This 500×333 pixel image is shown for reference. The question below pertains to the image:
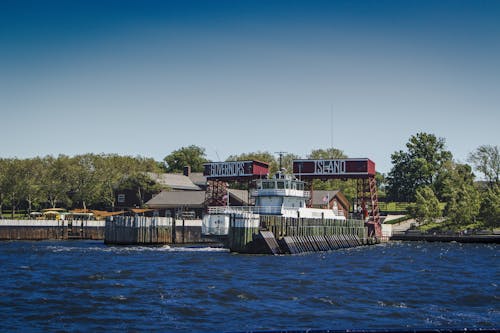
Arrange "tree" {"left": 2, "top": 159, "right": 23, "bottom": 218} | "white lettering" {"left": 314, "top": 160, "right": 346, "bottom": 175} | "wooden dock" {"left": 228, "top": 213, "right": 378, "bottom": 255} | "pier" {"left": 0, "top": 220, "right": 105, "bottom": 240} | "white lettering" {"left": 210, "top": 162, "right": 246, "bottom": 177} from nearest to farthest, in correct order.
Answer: "wooden dock" {"left": 228, "top": 213, "right": 378, "bottom": 255} → "white lettering" {"left": 314, "top": 160, "right": 346, "bottom": 175} → "pier" {"left": 0, "top": 220, "right": 105, "bottom": 240} → "white lettering" {"left": 210, "top": 162, "right": 246, "bottom": 177} → "tree" {"left": 2, "top": 159, "right": 23, "bottom": 218}

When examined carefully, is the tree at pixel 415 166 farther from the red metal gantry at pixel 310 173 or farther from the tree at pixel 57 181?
the tree at pixel 57 181

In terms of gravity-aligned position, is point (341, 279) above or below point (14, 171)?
below

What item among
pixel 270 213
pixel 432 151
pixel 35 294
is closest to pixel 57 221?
pixel 270 213

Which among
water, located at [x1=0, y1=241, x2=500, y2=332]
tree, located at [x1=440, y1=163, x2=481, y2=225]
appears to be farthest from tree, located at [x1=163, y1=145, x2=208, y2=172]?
water, located at [x1=0, y1=241, x2=500, y2=332]

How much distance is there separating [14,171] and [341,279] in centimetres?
8475

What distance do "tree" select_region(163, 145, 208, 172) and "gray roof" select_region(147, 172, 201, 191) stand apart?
124 feet

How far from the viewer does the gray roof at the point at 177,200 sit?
311 feet

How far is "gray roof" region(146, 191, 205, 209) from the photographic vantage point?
94875 millimetres

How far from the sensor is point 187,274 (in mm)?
36375

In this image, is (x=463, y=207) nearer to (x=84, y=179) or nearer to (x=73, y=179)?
(x=84, y=179)

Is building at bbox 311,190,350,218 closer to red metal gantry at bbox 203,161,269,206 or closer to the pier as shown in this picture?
red metal gantry at bbox 203,161,269,206

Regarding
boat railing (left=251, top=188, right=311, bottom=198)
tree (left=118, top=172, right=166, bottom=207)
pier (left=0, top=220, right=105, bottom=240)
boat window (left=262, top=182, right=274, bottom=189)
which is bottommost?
pier (left=0, top=220, right=105, bottom=240)

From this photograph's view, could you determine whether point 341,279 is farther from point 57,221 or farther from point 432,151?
point 432,151

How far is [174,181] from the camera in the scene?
115 meters
